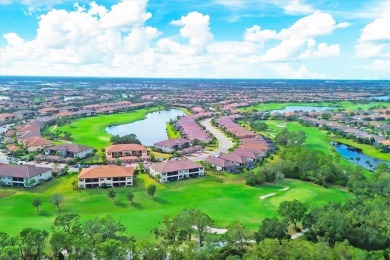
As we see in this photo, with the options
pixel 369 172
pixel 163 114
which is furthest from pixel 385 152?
pixel 163 114

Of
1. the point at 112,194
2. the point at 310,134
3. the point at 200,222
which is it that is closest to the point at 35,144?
the point at 112,194

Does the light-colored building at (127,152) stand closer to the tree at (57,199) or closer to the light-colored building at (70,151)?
the light-colored building at (70,151)

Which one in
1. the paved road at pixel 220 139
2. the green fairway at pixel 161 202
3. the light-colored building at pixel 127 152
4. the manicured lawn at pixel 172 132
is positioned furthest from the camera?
the manicured lawn at pixel 172 132

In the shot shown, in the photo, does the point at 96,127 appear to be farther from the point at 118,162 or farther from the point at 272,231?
the point at 272,231

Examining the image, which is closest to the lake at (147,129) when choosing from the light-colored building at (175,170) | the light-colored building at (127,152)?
the light-colored building at (127,152)

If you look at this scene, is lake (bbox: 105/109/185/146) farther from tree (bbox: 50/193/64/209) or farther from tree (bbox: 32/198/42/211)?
tree (bbox: 32/198/42/211)

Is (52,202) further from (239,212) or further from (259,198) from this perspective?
(259,198)

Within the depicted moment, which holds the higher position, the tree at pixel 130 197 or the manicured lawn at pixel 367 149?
the tree at pixel 130 197
